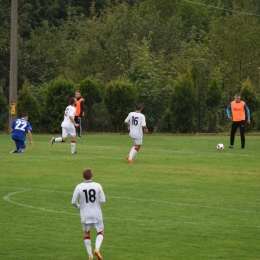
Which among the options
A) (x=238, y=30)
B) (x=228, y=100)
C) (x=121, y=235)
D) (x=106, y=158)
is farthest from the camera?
(x=238, y=30)

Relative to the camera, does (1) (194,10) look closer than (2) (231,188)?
No

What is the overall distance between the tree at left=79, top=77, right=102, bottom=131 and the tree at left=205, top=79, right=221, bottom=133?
552 cm

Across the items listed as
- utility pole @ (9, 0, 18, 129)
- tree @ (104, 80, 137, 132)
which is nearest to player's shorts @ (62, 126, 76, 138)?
utility pole @ (9, 0, 18, 129)

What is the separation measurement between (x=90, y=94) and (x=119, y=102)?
157 centimetres

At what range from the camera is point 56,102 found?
4178cm

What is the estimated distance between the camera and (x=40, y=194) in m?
19.5

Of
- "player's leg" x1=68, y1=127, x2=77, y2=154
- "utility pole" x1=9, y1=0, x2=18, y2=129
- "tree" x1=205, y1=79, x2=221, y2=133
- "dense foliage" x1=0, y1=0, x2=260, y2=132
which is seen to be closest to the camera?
"player's leg" x1=68, y1=127, x2=77, y2=154

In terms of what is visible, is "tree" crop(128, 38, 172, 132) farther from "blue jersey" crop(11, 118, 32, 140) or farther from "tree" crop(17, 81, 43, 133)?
"blue jersey" crop(11, 118, 32, 140)

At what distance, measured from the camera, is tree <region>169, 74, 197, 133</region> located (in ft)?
139

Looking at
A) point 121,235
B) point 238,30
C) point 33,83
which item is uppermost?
point 238,30

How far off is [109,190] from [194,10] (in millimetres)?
56898

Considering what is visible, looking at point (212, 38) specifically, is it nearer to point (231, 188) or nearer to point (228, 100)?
point (228, 100)

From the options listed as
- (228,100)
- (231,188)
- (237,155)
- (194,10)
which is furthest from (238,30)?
(231,188)

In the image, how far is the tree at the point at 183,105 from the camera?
42.3 m
